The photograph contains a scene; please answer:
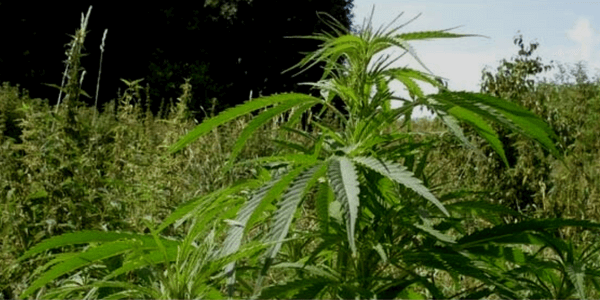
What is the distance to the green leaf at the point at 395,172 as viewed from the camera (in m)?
1.54

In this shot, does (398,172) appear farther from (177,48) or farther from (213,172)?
(177,48)

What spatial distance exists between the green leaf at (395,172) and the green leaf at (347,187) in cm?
4

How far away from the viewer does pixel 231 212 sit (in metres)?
1.86

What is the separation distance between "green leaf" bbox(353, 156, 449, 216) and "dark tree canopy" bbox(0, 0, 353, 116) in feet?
45.1

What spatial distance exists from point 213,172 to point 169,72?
469 inches

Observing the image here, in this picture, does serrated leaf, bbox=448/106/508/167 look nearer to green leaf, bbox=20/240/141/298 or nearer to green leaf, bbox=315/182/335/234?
green leaf, bbox=315/182/335/234

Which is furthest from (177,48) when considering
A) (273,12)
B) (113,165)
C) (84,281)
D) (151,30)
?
(84,281)

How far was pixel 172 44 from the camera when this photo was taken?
1745 centimetres

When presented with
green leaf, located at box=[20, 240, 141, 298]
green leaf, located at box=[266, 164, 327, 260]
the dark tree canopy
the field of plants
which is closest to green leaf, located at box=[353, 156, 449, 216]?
the field of plants

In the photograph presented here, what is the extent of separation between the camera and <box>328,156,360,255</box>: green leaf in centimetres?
148

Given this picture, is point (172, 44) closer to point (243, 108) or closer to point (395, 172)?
point (243, 108)

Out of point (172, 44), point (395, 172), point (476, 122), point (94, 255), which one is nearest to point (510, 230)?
point (476, 122)

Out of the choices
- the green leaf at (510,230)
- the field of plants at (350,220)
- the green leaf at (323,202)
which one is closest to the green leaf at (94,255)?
the field of plants at (350,220)

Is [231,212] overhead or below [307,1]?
below
